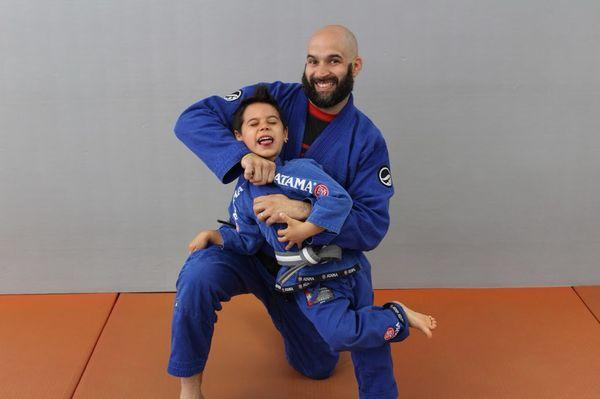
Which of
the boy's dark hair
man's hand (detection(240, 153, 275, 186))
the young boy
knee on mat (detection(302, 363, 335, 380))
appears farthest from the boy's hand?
knee on mat (detection(302, 363, 335, 380))

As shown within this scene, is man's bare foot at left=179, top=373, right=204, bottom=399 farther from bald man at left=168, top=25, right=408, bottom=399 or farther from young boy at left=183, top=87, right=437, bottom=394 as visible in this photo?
young boy at left=183, top=87, right=437, bottom=394

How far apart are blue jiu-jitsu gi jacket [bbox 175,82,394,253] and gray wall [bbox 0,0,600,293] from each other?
0.54 meters

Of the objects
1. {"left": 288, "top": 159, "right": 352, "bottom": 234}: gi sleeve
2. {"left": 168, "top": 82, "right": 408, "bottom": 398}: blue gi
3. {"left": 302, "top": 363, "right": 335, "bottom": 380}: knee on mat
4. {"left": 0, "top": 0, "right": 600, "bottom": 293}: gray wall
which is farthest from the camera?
{"left": 0, "top": 0, "right": 600, "bottom": 293}: gray wall

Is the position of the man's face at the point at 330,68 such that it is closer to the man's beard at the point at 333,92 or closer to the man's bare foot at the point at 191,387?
the man's beard at the point at 333,92

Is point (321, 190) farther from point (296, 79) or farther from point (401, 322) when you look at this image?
point (296, 79)

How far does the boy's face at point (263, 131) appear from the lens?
90.6 inches

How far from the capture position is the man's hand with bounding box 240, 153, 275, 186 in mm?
2238

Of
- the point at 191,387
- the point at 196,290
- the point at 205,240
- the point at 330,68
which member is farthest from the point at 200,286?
the point at 330,68

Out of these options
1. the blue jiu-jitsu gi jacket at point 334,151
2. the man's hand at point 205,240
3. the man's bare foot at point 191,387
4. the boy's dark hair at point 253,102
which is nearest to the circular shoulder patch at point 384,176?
the blue jiu-jitsu gi jacket at point 334,151

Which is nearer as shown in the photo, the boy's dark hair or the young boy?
the young boy

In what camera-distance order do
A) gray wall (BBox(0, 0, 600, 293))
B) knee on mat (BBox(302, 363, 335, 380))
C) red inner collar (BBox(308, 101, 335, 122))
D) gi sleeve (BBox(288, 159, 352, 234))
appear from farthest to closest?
gray wall (BBox(0, 0, 600, 293)) < knee on mat (BBox(302, 363, 335, 380)) < red inner collar (BBox(308, 101, 335, 122)) < gi sleeve (BBox(288, 159, 352, 234))

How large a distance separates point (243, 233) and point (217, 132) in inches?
13.4

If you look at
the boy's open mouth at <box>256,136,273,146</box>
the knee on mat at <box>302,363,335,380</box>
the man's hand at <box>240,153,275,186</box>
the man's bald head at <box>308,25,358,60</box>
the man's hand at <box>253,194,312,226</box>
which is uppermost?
the man's bald head at <box>308,25,358,60</box>

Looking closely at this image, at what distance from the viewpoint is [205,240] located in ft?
8.00
